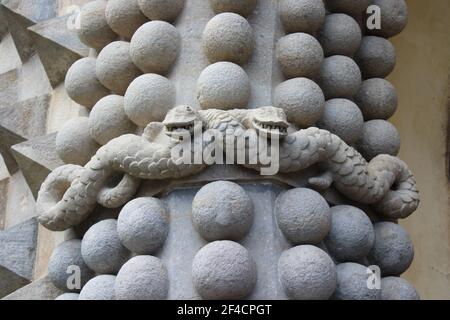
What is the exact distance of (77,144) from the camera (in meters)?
1.40

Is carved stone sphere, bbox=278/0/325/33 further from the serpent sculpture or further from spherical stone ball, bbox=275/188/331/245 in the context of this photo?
spherical stone ball, bbox=275/188/331/245

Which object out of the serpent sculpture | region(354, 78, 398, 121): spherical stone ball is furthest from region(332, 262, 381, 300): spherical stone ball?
region(354, 78, 398, 121): spherical stone ball

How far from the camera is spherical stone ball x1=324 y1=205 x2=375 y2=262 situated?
124cm

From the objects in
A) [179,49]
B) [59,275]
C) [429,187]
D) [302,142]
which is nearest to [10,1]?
[179,49]

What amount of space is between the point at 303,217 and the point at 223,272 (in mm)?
157

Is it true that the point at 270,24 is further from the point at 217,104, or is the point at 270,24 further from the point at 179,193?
the point at 179,193

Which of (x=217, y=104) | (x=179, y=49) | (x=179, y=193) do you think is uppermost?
(x=179, y=49)

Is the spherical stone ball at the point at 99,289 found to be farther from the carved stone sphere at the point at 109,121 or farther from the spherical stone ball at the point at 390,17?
the spherical stone ball at the point at 390,17

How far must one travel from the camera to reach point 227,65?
1.28m

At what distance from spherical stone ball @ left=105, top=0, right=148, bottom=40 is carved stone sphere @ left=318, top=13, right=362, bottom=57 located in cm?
32

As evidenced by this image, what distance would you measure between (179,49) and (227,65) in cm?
11

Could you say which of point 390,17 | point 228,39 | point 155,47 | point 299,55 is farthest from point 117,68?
point 390,17

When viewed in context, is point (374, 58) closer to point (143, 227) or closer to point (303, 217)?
point (303, 217)

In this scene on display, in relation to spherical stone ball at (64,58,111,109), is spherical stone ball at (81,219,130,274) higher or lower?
lower
